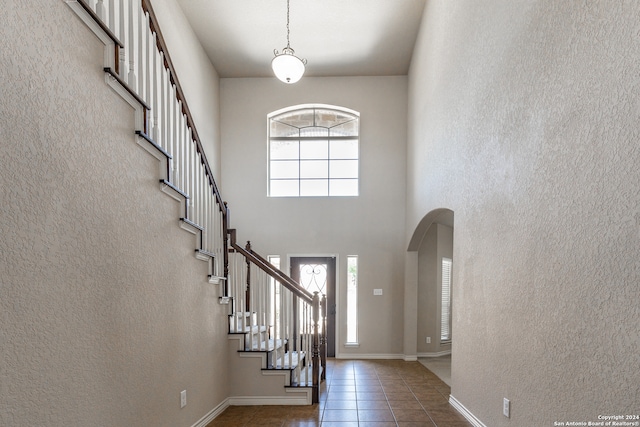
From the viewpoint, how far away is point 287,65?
5152 millimetres

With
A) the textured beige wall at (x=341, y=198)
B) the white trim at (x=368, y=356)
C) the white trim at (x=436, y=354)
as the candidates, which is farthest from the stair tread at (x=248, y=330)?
the white trim at (x=436, y=354)

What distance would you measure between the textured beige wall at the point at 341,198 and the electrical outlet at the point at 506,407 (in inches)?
158

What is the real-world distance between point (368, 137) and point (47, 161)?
6011 mm

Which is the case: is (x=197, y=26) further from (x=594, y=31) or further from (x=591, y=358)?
(x=591, y=358)

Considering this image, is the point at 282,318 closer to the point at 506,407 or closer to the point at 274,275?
the point at 274,275

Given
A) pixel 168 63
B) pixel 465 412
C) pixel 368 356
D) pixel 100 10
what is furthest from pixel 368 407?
pixel 100 10

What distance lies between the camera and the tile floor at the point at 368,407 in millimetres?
3809

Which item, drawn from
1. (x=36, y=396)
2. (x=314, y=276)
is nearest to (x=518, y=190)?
(x=36, y=396)

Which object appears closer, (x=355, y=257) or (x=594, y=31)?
(x=594, y=31)

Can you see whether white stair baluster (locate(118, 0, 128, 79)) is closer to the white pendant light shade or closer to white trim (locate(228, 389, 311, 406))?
the white pendant light shade

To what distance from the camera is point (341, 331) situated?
23.0 ft

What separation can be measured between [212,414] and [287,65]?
14.3ft

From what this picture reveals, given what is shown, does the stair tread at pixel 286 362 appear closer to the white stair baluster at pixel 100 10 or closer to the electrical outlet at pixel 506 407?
the electrical outlet at pixel 506 407

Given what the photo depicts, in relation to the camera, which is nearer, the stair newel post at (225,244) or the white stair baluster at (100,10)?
the white stair baluster at (100,10)
